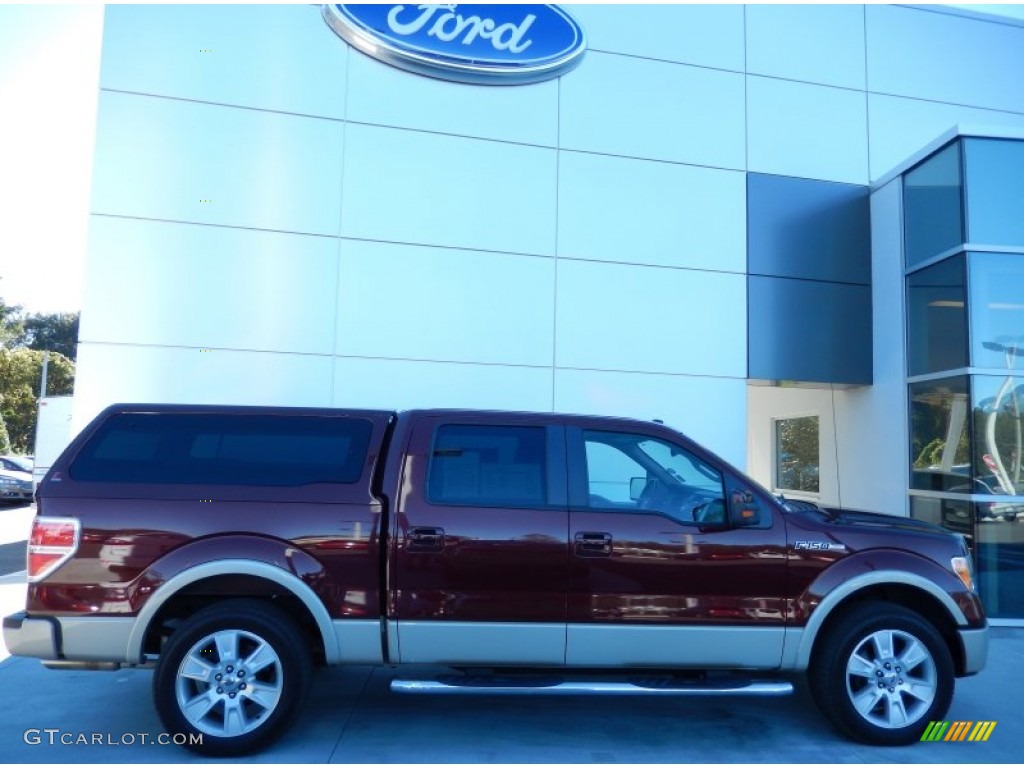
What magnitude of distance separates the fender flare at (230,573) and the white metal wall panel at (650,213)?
20.1ft

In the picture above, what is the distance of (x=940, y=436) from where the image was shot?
27.7 feet

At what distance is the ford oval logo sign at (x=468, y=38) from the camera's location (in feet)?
29.2

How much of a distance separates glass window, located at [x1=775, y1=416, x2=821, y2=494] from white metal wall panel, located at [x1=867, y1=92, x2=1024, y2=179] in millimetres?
3971

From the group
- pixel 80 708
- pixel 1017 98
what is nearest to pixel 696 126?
pixel 1017 98

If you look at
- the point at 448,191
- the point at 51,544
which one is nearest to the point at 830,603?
the point at 51,544

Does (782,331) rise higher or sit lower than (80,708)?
higher

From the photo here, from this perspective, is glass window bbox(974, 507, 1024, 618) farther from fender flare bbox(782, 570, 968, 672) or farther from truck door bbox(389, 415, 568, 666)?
truck door bbox(389, 415, 568, 666)

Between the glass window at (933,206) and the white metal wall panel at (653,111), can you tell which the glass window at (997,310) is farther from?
the white metal wall panel at (653,111)

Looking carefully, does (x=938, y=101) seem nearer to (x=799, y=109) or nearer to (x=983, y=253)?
(x=799, y=109)

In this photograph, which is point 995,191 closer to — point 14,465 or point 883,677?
point 883,677

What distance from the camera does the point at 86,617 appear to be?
13.0 ft

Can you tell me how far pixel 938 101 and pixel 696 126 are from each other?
3851 mm

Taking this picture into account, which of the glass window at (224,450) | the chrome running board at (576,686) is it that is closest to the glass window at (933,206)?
the chrome running board at (576,686)

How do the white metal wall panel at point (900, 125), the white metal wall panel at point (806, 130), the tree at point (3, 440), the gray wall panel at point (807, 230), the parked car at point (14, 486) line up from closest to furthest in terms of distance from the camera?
the gray wall panel at point (807, 230), the white metal wall panel at point (806, 130), the white metal wall panel at point (900, 125), the parked car at point (14, 486), the tree at point (3, 440)
